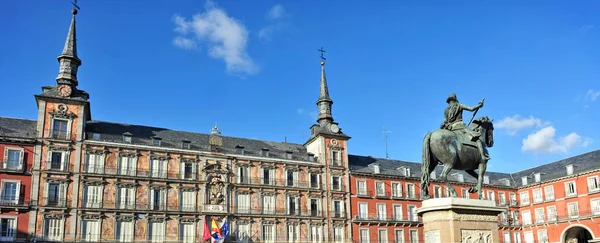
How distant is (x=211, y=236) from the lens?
47.2 metres

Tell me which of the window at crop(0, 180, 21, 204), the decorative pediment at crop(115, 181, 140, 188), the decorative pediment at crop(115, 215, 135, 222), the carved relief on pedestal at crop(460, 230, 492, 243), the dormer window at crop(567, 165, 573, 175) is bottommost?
the carved relief on pedestal at crop(460, 230, 492, 243)

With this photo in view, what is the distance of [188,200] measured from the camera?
49.0 metres

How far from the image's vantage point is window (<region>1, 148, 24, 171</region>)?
141 ft

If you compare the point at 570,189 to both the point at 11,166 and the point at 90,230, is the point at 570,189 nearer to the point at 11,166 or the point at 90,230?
the point at 90,230

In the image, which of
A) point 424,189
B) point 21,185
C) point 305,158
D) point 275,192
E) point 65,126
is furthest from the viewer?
point 305,158

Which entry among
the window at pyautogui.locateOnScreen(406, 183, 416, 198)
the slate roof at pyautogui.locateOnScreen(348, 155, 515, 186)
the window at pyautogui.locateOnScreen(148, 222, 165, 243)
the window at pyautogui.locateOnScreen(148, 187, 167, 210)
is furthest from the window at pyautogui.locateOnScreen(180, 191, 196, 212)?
the window at pyautogui.locateOnScreen(406, 183, 416, 198)

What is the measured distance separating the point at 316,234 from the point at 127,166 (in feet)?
63.4

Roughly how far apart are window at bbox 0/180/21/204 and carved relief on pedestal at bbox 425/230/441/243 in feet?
130

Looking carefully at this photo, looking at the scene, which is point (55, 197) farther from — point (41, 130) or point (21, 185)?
point (41, 130)

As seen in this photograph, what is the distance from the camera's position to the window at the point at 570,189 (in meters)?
58.9

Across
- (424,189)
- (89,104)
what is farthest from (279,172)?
(424,189)

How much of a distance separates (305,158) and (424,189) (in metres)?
44.6

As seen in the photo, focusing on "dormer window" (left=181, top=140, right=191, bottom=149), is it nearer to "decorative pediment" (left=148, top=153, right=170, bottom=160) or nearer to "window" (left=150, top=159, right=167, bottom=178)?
"decorative pediment" (left=148, top=153, right=170, bottom=160)

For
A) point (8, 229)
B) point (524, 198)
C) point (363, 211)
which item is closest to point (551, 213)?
point (524, 198)
